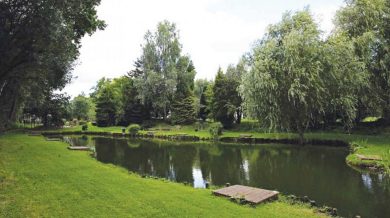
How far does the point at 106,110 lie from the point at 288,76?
3869 centimetres

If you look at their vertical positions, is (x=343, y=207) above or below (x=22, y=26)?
below

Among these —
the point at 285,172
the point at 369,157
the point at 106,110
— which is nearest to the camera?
the point at 285,172

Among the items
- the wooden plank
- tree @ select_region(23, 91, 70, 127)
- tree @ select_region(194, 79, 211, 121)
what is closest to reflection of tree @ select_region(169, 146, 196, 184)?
the wooden plank

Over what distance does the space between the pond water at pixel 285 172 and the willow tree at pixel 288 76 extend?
3.41 metres

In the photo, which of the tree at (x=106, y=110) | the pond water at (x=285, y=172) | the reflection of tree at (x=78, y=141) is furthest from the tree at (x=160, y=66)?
the pond water at (x=285, y=172)

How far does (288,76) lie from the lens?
2856 cm

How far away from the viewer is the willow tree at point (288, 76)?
27891 mm

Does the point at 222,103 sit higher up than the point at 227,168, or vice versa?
the point at 222,103

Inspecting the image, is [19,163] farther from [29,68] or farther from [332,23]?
[332,23]

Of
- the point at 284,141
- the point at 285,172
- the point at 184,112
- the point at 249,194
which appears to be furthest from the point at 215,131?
the point at 249,194


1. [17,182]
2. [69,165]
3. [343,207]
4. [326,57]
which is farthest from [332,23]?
[17,182]

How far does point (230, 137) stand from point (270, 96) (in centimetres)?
1011

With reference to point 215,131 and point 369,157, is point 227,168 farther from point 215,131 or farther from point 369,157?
point 215,131

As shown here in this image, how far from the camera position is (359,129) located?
35.1 meters
